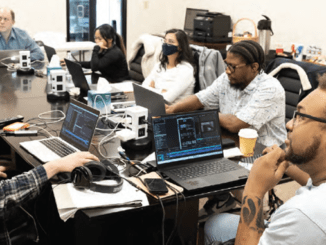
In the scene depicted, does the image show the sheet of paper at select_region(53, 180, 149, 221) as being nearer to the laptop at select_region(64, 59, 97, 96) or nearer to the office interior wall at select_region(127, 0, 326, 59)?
the laptop at select_region(64, 59, 97, 96)

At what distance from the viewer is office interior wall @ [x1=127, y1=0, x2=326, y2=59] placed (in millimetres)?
5234

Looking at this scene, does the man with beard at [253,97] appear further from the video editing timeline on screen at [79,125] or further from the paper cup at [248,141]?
the video editing timeline on screen at [79,125]

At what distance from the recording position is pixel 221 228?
190 cm

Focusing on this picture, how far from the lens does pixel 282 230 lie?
121 centimetres

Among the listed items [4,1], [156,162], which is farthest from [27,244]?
[4,1]

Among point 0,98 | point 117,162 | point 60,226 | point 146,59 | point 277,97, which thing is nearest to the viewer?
point 117,162

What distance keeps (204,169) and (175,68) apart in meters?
1.69

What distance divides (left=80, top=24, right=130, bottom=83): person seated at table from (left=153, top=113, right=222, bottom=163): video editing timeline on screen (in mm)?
2383

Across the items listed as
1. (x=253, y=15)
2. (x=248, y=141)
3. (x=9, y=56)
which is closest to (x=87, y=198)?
(x=248, y=141)

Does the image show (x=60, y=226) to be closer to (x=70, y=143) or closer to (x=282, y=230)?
(x=70, y=143)

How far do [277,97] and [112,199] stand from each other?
4.32 ft

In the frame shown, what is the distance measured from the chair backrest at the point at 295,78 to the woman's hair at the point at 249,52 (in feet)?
1.57

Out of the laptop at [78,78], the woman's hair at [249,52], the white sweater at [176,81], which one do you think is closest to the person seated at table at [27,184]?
the woman's hair at [249,52]

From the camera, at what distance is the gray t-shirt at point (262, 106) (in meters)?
2.49
